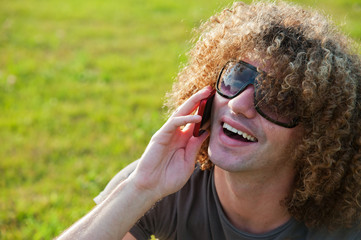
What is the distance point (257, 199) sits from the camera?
2773 mm

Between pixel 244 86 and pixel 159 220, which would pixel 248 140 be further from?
pixel 159 220

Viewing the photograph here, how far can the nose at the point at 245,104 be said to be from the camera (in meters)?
2.54

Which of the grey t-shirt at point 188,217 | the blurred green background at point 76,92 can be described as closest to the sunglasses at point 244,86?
the grey t-shirt at point 188,217

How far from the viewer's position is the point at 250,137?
2572 millimetres

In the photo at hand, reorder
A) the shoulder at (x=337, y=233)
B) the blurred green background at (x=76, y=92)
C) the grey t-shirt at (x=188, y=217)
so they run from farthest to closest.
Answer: the blurred green background at (x=76, y=92), the grey t-shirt at (x=188, y=217), the shoulder at (x=337, y=233)

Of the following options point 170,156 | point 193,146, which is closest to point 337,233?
point 193,146

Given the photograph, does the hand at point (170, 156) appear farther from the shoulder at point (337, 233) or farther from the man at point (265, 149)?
the shoulder at point (337, 233)

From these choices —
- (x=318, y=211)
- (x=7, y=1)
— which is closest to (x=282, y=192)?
(x=318, y=211)

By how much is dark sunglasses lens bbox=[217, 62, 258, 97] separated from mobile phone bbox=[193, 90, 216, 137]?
113 millimetres

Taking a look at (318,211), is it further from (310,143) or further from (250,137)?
(250,137)

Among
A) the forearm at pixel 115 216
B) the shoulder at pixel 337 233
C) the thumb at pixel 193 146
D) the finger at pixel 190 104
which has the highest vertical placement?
the finger at pixel 190 104

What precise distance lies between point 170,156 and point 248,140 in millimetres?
513

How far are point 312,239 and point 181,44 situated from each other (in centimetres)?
633

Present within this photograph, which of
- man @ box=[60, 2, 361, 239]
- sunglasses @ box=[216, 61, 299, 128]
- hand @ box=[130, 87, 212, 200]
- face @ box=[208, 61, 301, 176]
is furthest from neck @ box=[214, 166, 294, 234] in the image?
sunglasses @ box=[216, 61, 299, 128]
